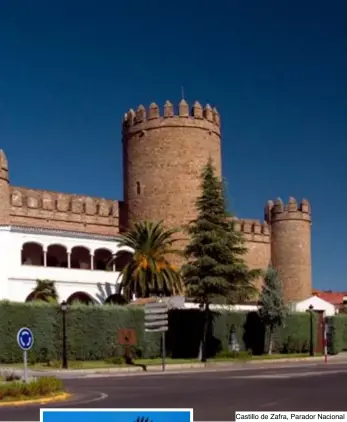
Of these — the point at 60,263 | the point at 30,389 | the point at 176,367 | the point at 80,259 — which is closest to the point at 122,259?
the point at 80,259

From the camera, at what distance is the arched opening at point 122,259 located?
54062mm

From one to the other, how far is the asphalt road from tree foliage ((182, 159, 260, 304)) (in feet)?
51.3

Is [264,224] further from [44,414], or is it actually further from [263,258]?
[44,414]

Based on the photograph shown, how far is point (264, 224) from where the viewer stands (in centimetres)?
6738

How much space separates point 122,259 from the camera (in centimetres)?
5519

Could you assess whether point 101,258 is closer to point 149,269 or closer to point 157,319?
point 149,269

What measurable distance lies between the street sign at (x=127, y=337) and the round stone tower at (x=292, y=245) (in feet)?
102

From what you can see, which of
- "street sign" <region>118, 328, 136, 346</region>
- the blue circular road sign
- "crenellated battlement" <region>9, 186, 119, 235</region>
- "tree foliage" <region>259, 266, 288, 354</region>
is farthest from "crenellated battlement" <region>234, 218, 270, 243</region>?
the blue circular road sign

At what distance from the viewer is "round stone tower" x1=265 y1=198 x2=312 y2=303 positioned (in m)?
66.2

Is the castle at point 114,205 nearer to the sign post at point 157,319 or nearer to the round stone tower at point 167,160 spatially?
the round stone tower at point 167,160

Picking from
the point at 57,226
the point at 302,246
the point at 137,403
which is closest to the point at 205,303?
the point at 57,226

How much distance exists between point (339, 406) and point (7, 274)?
33.6 m

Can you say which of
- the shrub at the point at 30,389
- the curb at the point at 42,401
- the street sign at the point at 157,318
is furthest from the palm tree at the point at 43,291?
the curb at the point at 42,401

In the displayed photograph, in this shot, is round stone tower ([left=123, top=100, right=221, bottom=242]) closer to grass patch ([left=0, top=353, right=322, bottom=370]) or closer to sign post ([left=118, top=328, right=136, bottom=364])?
grass patch ([left=0, top=353, right=322, bottom=370])
